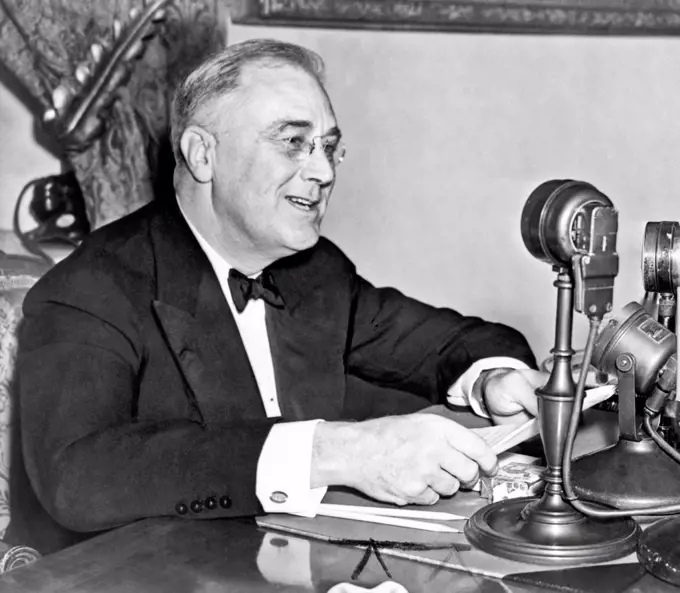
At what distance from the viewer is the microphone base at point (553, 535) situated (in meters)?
1.32

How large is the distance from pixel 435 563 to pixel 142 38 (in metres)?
1.65

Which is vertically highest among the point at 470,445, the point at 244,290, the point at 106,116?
the point at 106,116

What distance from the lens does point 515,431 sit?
1597 millimetres

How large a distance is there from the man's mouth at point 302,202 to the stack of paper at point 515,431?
0.68m

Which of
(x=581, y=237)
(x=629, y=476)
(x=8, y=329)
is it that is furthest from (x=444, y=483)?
(x=8, y=329)

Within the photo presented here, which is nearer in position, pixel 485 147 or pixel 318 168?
pixel 318 168

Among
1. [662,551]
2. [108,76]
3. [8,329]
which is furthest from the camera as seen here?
[108,76]

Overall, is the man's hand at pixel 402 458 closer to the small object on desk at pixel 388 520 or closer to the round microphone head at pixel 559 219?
the small object on desk at pixel 388 520

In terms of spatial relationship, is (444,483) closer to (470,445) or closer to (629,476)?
(470,445)

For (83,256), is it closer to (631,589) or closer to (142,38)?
(142,38)

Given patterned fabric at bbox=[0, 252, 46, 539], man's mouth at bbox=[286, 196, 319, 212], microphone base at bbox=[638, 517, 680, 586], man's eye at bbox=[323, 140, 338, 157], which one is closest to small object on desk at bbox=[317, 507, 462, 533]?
microphone base at bbox=[638, 517, 680, 586]

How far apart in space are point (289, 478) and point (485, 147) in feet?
5.44

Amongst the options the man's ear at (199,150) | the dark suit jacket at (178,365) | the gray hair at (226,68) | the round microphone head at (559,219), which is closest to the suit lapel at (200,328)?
the dark suit jacket at (178,365)

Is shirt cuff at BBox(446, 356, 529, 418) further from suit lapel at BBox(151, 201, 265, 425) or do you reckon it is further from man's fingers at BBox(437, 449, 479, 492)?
man's fingers at BBox(437, 449, 479, 492)
